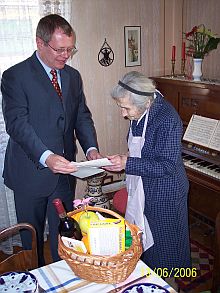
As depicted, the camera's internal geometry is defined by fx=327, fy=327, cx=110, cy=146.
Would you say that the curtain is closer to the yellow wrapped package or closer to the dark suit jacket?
the dark suit jacket

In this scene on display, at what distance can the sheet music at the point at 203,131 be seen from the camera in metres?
2.48

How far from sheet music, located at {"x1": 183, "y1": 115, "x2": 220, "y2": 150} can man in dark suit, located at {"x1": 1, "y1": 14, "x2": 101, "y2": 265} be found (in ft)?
2.99

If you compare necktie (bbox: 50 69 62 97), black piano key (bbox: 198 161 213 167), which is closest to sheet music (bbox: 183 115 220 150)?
black piano key (bbox: 198 161 213 167)

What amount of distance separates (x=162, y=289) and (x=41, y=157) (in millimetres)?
995

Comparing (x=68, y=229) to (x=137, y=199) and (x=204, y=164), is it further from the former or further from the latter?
(x=204, y=164)

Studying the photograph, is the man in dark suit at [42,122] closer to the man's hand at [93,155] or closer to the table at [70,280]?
the man's hand at [93,155]

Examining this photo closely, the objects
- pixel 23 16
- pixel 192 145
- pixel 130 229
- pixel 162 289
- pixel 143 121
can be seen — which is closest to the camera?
pixel 162 289

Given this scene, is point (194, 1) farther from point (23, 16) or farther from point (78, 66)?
point (23, 16)

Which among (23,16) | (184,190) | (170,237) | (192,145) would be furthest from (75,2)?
(170,237)

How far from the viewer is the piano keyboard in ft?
7.93

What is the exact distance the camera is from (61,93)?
6.35 ft

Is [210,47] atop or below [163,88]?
atop

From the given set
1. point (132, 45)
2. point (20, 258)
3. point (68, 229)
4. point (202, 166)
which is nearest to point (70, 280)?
point (68, 229)

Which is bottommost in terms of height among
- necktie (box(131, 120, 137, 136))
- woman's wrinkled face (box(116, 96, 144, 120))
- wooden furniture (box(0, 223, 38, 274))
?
wooden furniture (box(0, 223, 38, 274))
